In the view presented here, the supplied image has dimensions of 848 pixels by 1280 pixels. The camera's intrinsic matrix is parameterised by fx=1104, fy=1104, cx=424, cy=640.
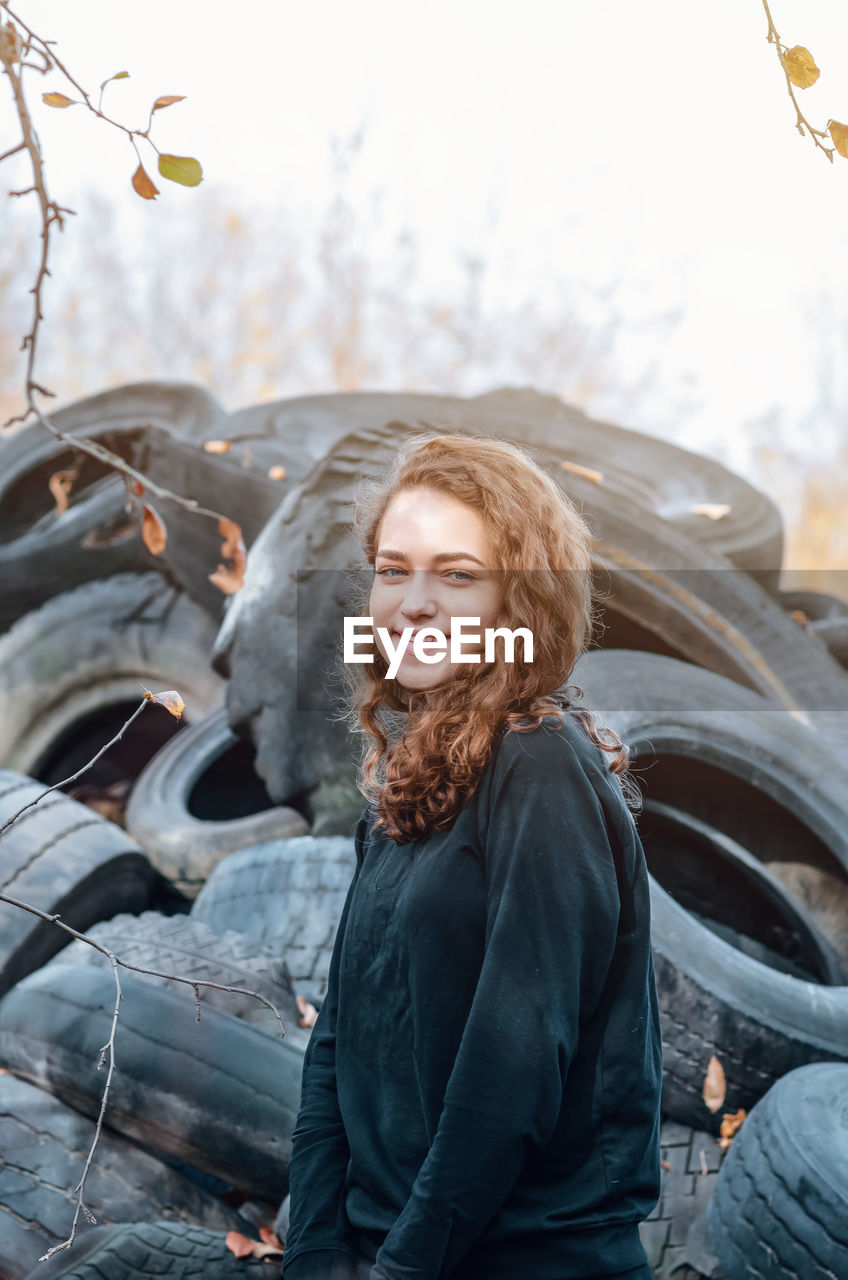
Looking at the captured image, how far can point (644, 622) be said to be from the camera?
12.6 feet

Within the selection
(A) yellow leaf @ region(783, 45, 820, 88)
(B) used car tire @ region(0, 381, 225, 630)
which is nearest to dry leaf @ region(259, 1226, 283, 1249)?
(A) yellow leaf @ region(783, 45, 820, 88)

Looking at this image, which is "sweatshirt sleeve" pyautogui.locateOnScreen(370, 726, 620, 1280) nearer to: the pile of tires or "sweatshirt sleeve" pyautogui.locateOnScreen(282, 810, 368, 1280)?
"sweatshirt sleeve" pyautogui.locateOnScreen(282, 810, 368, 1280)

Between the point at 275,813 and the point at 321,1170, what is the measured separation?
2740 millimetres

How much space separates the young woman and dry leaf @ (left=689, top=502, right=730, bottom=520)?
370cm

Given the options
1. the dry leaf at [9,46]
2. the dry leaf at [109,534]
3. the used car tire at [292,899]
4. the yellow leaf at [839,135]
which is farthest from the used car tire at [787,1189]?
the dry leaf at [109,534]

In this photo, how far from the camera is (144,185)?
1.57 m

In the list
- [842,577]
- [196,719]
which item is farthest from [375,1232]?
[842,577]

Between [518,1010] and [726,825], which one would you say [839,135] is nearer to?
[518,1010]

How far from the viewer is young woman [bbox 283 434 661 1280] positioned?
1158 millimetres

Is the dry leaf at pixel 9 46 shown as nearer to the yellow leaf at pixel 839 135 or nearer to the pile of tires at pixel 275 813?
the pile of tires at pixel 275 813

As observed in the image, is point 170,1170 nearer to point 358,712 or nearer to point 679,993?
point 679,993

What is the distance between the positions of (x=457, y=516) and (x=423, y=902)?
0.48m

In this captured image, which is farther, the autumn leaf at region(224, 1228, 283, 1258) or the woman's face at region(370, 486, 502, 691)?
the autumn leaf at region(224, 1228, 283, 1258)

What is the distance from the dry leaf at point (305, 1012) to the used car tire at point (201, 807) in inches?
32.5
